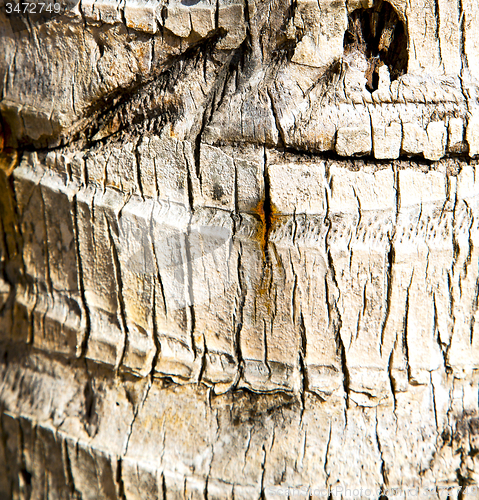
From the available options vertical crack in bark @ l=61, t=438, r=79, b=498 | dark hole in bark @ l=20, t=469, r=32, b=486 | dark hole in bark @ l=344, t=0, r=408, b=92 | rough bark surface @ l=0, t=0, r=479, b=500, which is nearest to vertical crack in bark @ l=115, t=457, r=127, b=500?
rough bark surface @ l=0, t=0, r=479, b=500

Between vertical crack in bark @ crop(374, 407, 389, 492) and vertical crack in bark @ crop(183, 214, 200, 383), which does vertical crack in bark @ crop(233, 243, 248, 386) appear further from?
vertical crack in bark @ crop(374, 407, 389, 492)

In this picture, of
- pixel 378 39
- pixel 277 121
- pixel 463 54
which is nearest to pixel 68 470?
pixel 277 121

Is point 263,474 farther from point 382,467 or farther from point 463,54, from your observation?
point 463,54

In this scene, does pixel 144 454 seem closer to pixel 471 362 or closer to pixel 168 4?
pixel 471 362

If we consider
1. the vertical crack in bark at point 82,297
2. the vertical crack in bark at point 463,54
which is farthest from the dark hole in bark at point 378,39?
the vertical crack in bark at point 82,297

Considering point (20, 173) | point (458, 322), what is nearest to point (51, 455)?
point (20, 173)

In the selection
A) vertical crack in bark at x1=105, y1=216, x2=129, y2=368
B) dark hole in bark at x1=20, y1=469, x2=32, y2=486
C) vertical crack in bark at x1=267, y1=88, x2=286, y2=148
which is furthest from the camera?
dark hole in bark at x1=20, y1=469, x2=32, y2=486

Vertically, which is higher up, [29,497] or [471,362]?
[471,362]
